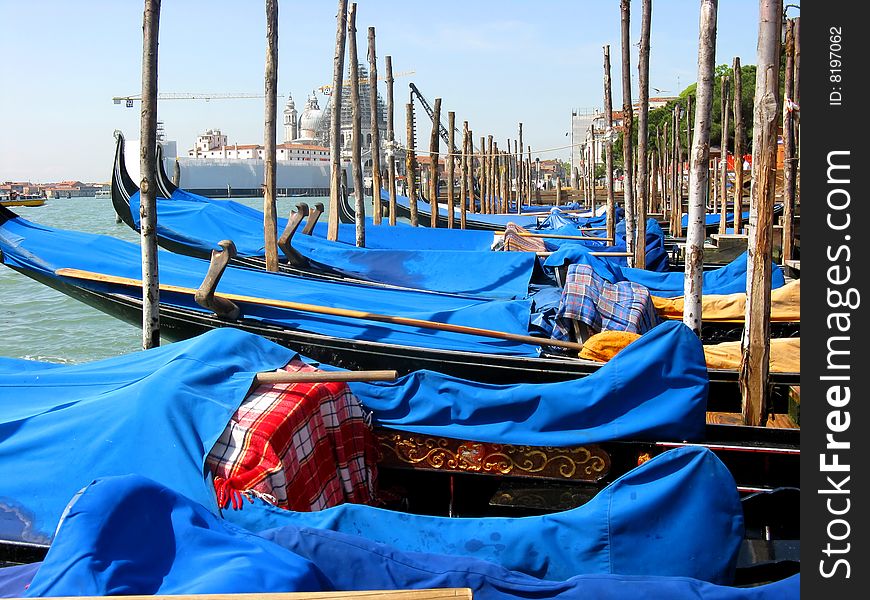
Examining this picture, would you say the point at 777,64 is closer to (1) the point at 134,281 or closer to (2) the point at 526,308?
(2) the point at 526,308

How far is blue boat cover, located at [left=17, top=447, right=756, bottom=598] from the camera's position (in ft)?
7.38

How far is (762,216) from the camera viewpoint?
4.03 metres

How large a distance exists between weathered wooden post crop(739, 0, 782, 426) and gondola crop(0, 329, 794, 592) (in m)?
0.89

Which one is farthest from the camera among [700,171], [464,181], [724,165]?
[464,181]

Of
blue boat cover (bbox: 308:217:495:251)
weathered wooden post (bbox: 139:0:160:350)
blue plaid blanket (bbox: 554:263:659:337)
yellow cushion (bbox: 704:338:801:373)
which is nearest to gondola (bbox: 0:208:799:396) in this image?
yellow cushion (bbox: 704:338:801:373)

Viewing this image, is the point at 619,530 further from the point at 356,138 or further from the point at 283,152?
the point at 283,152

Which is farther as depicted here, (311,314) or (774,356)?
(311,314)

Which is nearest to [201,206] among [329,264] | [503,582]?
[329,264]

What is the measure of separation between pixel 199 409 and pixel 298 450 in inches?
15.3

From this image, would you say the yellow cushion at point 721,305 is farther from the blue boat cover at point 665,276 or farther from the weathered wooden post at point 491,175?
the weathered wooden post at point 491,175

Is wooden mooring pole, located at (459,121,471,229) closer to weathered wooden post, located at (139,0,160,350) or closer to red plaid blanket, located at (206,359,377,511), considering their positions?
weathered wooden post, located at (139,0,160,350)

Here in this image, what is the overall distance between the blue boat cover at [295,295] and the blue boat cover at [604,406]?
168 centimetres

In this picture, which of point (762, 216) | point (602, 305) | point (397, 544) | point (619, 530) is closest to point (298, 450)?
point (397, 544)
